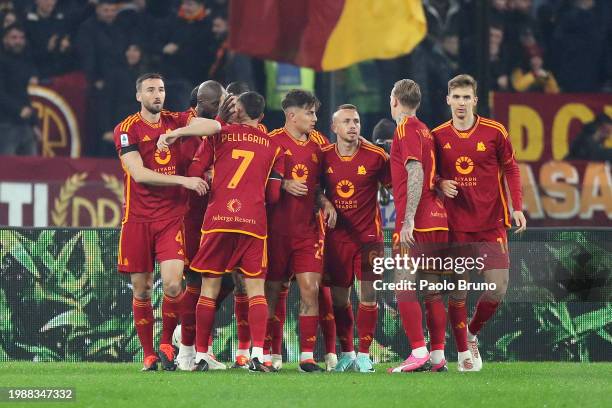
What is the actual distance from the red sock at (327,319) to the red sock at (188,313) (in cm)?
84

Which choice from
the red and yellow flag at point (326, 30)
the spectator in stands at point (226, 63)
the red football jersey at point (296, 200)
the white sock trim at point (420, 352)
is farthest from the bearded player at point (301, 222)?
the spectator in stands at point (226, 63)

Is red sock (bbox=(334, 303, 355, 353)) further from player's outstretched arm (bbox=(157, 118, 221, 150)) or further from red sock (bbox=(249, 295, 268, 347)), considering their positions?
player's outstretched arm (bbox=(157, 118, 221, 150))

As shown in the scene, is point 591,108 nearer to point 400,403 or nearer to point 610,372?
point 610,372

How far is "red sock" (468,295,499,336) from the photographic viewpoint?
9.87 metres

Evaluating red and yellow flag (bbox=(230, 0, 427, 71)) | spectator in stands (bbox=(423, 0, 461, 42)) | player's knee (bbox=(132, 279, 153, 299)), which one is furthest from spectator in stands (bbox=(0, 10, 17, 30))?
player's knee (bbox=(132, 279, 153, 299))

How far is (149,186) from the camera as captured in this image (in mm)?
9656

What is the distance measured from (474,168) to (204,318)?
78.3 inches

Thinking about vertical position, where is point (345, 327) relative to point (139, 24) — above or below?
below

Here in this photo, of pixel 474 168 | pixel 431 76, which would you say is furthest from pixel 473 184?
pixel 431 76

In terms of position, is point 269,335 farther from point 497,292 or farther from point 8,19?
point 8,19

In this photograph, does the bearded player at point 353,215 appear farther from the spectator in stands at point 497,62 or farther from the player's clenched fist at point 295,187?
the spectator in stands at point 497,62

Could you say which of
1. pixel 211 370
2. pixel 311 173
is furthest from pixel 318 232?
pixel 211 370

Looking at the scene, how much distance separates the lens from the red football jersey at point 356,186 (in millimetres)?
9891

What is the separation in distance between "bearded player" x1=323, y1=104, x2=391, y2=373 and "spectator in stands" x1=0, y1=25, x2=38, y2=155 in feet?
19.0
